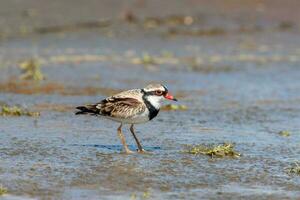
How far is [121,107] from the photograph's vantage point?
10391 millimetres

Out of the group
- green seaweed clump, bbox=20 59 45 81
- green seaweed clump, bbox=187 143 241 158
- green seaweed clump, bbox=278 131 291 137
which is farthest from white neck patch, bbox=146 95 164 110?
green seaweed clump, bbox=20 59 45 81

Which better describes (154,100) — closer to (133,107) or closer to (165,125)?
(133,107)

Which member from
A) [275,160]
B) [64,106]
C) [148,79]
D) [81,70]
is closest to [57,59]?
[81,70]

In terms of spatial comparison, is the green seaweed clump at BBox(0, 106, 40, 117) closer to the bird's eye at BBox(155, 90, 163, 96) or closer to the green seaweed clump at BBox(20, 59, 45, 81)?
the bird's eye at BBox(155, 90, 163, 96)

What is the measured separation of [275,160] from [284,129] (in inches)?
89.2

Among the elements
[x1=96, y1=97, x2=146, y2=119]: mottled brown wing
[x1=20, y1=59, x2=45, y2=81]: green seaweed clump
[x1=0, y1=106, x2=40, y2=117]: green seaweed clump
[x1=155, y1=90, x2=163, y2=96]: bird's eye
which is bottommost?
[x1=0, y1=106, x2=40, y2=117]: green seaweed clump

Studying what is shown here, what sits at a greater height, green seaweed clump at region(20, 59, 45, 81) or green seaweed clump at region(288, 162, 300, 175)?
green seaweed clump at region(20, 59, 45, 81)

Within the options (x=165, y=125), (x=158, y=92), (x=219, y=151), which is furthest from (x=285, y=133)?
(x=158, y=92)

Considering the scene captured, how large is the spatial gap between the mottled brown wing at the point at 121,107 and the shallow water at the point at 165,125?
0.46 meters

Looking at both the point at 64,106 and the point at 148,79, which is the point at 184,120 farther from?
the point at 148,79

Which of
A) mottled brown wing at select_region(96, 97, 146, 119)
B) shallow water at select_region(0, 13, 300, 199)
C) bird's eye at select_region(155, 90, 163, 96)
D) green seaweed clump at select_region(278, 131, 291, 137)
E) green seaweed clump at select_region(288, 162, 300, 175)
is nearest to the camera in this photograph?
shallow water at select_region(0, 13, 300, 199)

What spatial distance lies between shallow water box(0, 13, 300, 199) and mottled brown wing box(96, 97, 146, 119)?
A: 46 centimetres

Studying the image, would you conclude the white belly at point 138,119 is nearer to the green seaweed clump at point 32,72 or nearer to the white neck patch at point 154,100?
the white neck patch at point 154,100

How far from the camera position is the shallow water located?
8.63 m
